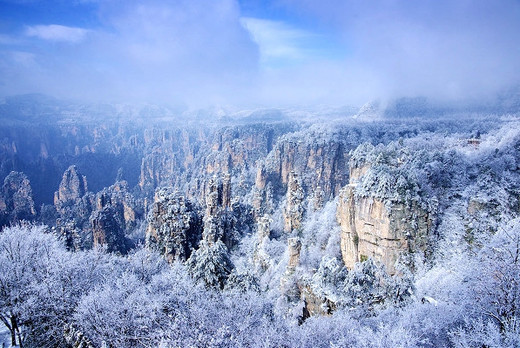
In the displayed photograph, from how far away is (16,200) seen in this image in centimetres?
10056

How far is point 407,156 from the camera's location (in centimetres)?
4284

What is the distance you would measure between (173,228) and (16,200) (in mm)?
88043

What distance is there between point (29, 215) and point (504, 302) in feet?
404

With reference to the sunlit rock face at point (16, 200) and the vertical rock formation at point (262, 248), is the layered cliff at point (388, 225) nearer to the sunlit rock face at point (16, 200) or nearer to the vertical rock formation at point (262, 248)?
the vertical rock formation at point (262, 248)

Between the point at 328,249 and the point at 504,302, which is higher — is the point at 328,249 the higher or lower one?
the lower one

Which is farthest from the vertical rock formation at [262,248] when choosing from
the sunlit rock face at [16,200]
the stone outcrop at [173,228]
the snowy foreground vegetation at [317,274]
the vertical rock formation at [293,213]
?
the sunlit rock face at [16,200]

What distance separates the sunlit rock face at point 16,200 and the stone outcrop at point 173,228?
7328 centimetres

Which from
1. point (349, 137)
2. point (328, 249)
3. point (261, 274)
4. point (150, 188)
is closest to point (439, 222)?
point (328, 249)

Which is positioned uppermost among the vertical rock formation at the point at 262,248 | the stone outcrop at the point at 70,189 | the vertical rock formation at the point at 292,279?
the vertical rock formation at the point at 292,279

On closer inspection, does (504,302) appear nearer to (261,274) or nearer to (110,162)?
(261,274)

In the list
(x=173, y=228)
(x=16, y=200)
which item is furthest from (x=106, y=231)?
(x=16, y=200)

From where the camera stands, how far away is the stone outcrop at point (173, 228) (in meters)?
46.3

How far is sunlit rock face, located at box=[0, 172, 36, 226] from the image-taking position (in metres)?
94.7

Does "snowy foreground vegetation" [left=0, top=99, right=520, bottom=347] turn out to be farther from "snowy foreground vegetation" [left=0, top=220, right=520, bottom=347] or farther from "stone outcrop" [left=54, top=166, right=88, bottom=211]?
"stone outcrop" [left=54, top=166, right=88, bottom=211]
